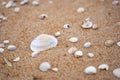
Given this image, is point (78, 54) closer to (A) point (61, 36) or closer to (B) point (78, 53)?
(B) point (78, 53)

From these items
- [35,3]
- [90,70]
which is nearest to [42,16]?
[35,3]

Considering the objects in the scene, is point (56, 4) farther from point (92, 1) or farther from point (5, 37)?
point (5, 37)

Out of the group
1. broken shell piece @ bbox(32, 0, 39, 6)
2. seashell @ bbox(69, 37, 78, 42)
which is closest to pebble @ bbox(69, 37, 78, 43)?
seashell @ bbox(69, 37, 78, 42)

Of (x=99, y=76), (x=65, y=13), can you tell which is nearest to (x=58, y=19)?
(x=65, y=13)

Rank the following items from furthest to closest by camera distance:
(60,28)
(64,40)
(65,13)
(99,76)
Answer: (65,13) < (60,28) < (64,40) < (99,76)

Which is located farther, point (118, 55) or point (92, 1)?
point (92, 1)

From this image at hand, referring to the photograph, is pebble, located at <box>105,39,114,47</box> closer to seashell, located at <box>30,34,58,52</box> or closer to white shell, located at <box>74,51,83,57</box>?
white shell, located at <box>74,51,83,57</box>

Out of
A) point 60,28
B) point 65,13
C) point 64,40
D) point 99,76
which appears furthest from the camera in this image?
point 65,13
